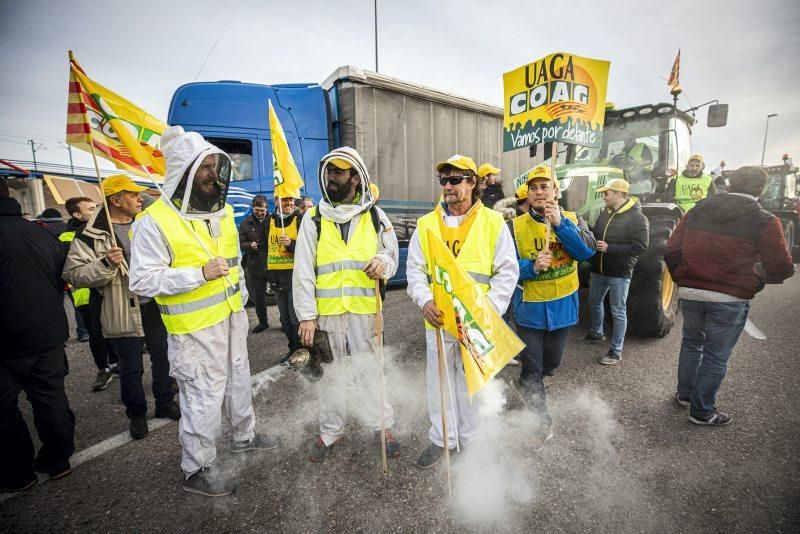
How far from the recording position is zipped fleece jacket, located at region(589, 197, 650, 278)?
3793mm

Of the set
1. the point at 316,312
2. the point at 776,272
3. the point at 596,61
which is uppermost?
the point at 596,61

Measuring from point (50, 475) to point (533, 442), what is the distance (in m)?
3.54

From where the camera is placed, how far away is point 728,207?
9.04 ft

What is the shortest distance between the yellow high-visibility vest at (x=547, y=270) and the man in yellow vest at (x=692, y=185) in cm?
457

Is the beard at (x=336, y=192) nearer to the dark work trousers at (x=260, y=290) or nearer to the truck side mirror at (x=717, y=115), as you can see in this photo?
the dark work trousers at (x=260, y=290)

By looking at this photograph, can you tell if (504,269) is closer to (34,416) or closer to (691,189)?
(34,416)

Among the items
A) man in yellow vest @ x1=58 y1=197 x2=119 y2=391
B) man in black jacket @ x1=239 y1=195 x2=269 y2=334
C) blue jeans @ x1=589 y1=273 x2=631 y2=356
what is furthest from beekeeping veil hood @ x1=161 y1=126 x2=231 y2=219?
blue jeans @ x1=589 y1=273 x2=631 y2=356

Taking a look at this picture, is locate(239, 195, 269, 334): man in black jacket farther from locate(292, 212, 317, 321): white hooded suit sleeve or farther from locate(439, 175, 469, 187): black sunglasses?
locate(439, 175, 469, 187): black sunglasses

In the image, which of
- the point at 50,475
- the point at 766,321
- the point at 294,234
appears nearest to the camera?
the point at 50,475

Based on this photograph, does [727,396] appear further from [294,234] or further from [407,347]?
[294,234]

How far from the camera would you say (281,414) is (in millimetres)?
3215

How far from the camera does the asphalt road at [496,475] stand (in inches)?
81.1

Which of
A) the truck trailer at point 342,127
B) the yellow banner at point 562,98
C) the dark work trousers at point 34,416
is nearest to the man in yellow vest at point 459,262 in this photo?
the yellow banner at point 562,98

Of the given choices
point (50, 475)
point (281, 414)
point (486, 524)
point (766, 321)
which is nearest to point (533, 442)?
point (486, 524)
